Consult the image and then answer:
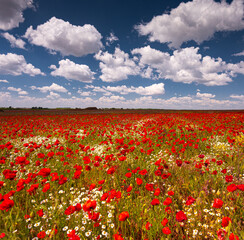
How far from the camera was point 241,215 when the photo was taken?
92.3 inches

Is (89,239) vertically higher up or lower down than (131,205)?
lower down

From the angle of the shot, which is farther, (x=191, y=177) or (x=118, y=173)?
(x=118, y=173)

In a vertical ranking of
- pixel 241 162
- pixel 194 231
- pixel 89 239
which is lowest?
pixel 89 239

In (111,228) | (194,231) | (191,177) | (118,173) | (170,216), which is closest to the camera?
(194,231)

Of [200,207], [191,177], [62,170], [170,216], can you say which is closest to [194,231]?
[170,216]

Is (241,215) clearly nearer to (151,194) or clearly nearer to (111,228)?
(151,194)

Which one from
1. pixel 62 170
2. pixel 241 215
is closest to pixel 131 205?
pixel 241 215

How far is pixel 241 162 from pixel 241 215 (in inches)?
96.3

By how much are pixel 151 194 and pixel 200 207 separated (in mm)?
902

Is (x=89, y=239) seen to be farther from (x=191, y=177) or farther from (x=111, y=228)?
(x=191, y=177)

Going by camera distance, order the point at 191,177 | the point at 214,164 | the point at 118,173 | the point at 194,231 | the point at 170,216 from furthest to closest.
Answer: the point at 214,164 → the point at 118,173 → the point at 191,177 → the point at 170,216 → the point at 194,231

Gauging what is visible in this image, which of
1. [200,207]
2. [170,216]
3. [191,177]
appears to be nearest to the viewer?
[170,216]

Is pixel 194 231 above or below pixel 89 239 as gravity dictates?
above

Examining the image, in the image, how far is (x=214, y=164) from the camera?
4.29 meters
